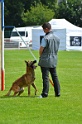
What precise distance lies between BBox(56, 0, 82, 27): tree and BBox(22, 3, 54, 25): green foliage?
3.16 meters

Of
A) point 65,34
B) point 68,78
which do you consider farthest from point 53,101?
point 65,34

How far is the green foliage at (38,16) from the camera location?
219 feet

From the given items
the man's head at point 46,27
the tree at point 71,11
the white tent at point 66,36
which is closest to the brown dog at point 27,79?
the man's head at point 46,27

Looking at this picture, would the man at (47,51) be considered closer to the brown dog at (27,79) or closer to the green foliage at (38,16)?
the brown dog at (27,79)

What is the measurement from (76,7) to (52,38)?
60096 millimetres

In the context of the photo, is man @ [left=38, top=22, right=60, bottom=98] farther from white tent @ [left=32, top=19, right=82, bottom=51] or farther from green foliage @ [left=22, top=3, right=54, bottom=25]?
green foliage @ [left=22, top=3, right=54, bottom=25]

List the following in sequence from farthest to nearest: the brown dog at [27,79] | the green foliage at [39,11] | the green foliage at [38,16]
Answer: the green foliage at [39,11]
the green foliage at [38,16]
the brown dog at [27,79]

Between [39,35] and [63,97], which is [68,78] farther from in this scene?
[39,35]

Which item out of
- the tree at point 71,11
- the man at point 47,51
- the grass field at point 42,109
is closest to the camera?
the grass field at point 42,109

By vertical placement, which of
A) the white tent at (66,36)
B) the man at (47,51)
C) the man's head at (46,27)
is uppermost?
the man's head at (46,27)

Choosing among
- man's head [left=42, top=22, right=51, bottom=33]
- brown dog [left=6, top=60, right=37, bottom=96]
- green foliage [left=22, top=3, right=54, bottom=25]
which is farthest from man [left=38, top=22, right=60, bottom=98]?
green foliage [left=22, top=3, right=54, bottom=25]

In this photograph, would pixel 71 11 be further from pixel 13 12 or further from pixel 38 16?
pixel 13 12

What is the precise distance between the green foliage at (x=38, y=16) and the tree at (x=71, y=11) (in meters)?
3.16

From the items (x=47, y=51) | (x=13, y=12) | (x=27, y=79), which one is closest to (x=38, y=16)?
(x=13, y=12)
